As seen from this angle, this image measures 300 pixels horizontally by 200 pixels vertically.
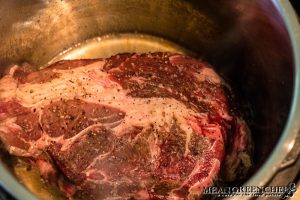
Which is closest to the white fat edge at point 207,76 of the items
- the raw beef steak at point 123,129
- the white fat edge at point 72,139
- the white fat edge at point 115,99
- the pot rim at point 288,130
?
the raw beef steak at point 123,129

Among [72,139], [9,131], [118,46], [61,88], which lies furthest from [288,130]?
[118,46]

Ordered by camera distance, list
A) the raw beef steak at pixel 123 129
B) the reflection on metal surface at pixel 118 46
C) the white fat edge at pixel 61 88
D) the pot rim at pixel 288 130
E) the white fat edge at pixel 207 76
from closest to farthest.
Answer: the pot rim at pixel 288 130, the raw beef steak at pixel 123 129, the white fat edge at pixel 61 88, the white fat edge at pixel 207 76, the reflection on metal surface at pixel 118 46

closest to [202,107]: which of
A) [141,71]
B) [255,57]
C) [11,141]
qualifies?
[141,71]

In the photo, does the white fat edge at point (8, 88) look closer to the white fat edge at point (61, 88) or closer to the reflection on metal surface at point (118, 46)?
the white fat edge at point (61, 88)

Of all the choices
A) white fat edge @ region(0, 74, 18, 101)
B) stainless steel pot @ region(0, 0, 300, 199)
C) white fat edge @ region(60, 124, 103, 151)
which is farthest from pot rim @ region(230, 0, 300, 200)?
white fat edge @ region(0, 74, 18, 101)

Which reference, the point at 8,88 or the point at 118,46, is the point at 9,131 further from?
the point at 118,46

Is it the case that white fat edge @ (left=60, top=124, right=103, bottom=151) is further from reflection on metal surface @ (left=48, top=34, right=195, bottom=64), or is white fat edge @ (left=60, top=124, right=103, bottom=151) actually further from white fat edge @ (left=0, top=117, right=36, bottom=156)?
reflection on metal surface @ (left=48, top=34, right=195, bottom=64)
